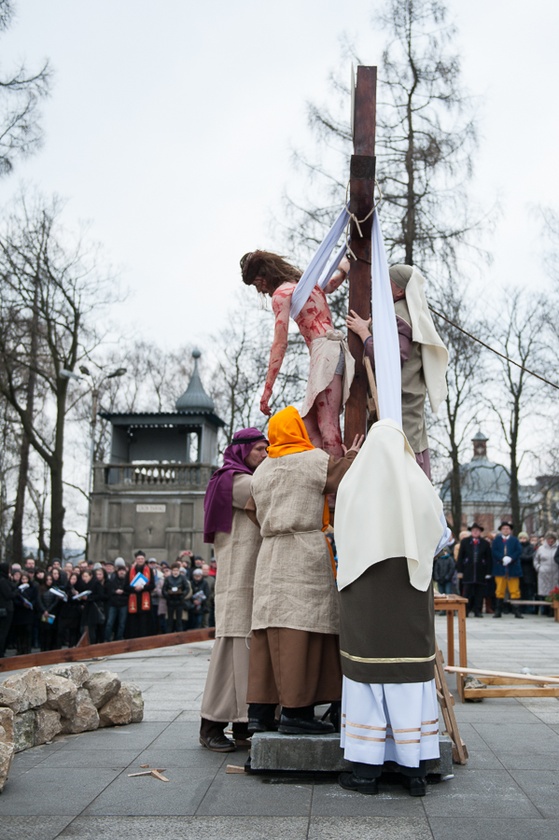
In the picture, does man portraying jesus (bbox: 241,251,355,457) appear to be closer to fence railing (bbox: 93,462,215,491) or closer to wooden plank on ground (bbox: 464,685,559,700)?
wooden plank on ground (bbox: 464,685,559,700)

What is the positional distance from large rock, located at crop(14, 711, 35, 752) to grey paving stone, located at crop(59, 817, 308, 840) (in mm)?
1933

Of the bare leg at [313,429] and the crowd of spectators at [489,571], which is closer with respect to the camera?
the bare leg at [313,429]

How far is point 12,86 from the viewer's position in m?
17.3

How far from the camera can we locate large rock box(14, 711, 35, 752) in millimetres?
6352

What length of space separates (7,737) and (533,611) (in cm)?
1790

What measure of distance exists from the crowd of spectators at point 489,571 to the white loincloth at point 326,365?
46.0 feet

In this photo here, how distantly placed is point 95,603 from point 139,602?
36.4 inches

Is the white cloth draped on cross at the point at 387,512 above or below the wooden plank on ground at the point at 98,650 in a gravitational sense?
above

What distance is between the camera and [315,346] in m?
6.71

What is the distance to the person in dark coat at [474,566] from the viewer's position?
20141 millimetres

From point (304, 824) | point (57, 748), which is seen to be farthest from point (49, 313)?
point (304, 824)

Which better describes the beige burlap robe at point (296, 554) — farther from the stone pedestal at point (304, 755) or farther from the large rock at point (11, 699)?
the large rock at point (11, 699)

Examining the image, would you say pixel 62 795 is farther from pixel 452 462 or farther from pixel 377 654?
pixel 452 462

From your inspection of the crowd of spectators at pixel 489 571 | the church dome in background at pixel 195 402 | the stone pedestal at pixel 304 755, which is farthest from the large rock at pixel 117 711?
the church dome in background at pixel 195 402
